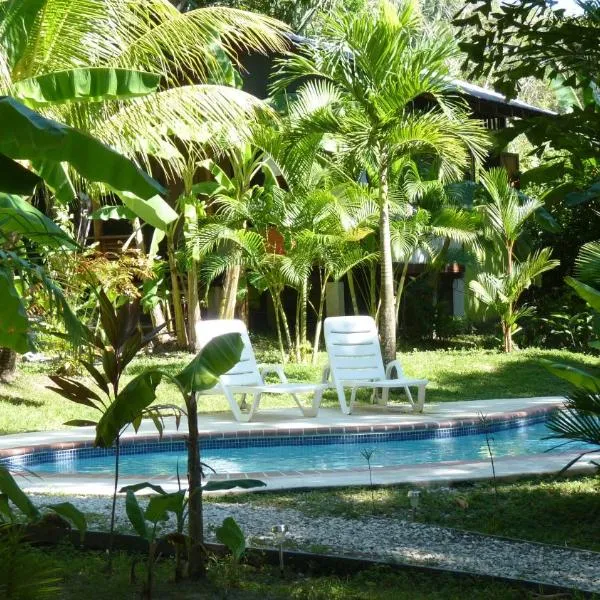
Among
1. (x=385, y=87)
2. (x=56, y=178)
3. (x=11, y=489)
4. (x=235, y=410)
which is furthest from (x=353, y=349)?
(x=11, y=489)

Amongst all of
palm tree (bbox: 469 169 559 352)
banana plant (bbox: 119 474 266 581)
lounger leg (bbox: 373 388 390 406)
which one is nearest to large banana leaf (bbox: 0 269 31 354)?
banana plant (bbox: 119 474 266 581)

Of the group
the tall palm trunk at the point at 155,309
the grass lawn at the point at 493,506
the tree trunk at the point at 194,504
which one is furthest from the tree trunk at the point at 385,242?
the tree trunk at the point at 194,504

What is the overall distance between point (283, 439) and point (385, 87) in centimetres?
431

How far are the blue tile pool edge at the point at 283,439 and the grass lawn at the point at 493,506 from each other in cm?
304

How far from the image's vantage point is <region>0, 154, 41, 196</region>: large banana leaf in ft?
13.9

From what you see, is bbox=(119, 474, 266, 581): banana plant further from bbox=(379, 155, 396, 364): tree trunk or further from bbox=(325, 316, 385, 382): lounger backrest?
bbox=(379, 155, 396, 364): tree trunk

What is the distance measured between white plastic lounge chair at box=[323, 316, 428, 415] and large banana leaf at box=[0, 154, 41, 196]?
8367 millimetres

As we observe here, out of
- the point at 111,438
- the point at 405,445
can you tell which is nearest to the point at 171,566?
the point at 111,438

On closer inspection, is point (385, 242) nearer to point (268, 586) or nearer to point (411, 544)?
point (411, 544)

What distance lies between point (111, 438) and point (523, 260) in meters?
14.8

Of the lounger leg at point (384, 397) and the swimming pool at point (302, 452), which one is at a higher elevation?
the lounger leg at point (384, 397)

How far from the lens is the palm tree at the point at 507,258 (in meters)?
17.0

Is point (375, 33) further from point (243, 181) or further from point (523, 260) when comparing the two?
point (523, 260)

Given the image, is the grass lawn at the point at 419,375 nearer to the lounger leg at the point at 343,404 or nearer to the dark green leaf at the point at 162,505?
the lounger leg at the point at 343,404
